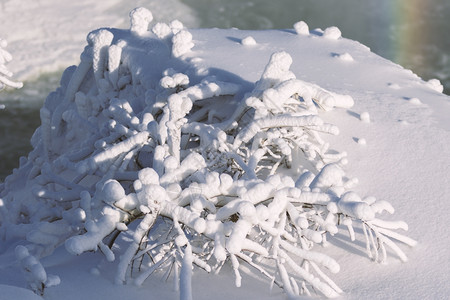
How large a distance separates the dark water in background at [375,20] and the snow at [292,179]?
946 cm

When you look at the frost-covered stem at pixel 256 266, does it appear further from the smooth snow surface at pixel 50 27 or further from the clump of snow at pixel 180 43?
the smooth snow surface at pixel 50 27

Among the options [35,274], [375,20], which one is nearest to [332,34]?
[35,274]

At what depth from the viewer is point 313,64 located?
5590 mm

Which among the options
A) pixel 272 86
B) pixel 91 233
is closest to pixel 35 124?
pixel 272 86

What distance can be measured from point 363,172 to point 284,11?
13.7 metres

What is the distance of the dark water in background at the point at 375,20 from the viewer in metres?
15.5

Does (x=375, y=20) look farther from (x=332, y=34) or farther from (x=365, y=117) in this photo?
(x=365, y=117)

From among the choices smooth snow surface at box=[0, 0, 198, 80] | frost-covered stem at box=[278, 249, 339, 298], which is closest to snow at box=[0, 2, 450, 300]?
frost-covered stem at box=[278, 249, 339, 298]

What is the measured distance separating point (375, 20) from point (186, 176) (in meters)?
14.7

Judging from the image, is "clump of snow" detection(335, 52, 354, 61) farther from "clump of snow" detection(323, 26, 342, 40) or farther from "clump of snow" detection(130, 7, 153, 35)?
"clump of snow" detection(130, 7, 153, 35)

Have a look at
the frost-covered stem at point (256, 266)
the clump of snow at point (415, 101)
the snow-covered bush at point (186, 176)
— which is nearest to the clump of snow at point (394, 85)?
the clump of snow at point (415, 101)

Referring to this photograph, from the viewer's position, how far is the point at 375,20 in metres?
17.2

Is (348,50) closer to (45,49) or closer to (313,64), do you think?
(313,64)

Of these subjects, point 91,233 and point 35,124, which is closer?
point 91,233
